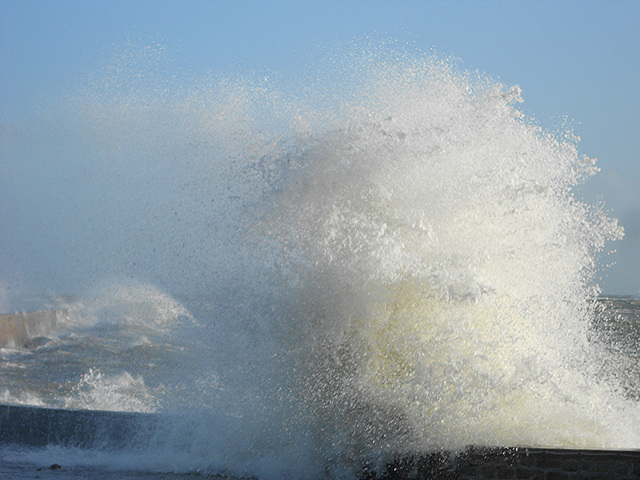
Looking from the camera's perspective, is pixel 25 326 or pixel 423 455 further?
pixel 25 326

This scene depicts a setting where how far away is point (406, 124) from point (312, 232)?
1.43m

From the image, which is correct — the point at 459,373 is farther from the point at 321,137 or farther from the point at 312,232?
the point at 321,137

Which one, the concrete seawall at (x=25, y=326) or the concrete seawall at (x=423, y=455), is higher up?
the concrete seawall at (x=25, y=326)

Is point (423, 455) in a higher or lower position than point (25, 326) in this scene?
lower

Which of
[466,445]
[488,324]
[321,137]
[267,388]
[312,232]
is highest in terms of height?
[321,137]

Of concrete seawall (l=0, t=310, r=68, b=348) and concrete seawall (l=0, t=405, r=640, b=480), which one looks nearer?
concrete seawall (l=0, t=405, r=640, b=480)

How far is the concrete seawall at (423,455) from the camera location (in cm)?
420

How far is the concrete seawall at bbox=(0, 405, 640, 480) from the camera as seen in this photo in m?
4.20

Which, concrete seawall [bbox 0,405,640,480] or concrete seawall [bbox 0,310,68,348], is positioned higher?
concrete seawall [bbox 0,310,68,348]

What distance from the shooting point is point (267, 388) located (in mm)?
5363

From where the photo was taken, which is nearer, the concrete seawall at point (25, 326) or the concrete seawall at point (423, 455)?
the concrete seawall at point (423, 455)

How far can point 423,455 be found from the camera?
4.59 metres

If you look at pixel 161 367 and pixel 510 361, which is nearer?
pixel 510 361

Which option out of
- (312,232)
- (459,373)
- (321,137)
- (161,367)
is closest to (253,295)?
(312,232)
